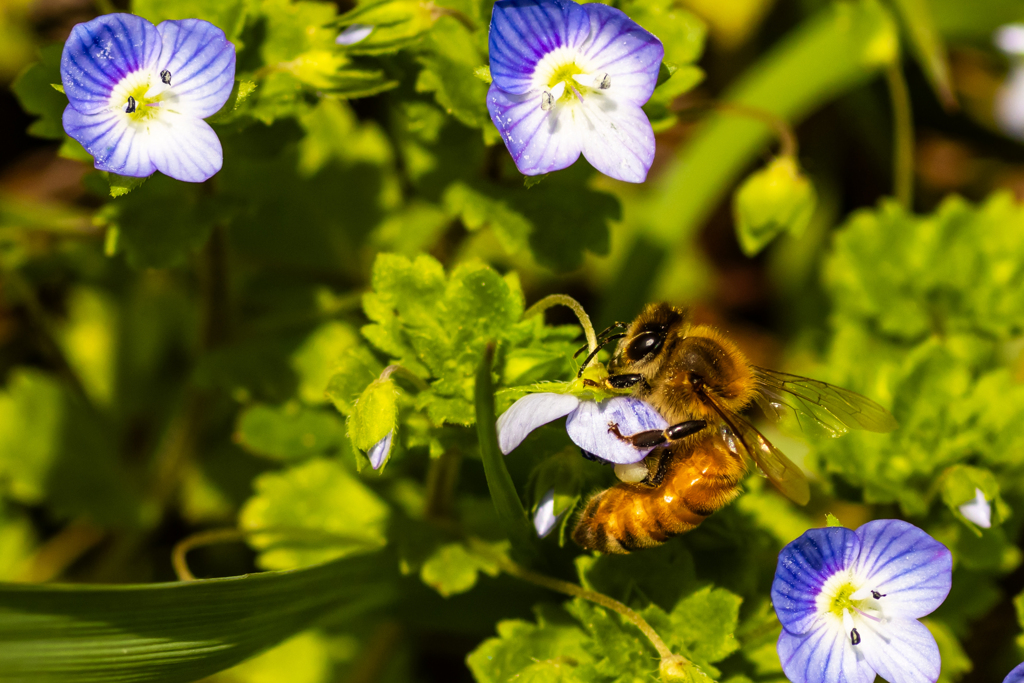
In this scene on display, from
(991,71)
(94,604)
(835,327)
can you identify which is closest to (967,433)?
(835,327)

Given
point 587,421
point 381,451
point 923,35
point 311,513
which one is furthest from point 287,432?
point 923,35

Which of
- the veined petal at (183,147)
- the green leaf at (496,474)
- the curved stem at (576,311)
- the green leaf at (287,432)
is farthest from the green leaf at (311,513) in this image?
the veined petal at (183,147)

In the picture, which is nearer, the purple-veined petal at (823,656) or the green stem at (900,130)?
the purple-veined petal at (823,656)

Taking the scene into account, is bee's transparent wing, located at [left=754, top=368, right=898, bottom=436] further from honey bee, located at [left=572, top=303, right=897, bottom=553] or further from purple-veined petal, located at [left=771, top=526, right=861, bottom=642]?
purple-veined petal, located at [left=771, top=526, right=861, bottom=642]

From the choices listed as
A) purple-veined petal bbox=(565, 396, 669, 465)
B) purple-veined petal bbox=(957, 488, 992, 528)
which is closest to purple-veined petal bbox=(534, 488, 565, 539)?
purple-veined petal bbox=(565, 396, 669, 465)

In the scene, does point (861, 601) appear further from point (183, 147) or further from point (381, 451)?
point (183, 147)

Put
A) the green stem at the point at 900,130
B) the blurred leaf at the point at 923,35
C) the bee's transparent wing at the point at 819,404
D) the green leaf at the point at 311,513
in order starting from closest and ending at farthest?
the bee's transparent wing at the point at 819,404, the green leaf at the point at 311,513, the blurred leaf at the point at 923,35, the green stem at the point at 900,130

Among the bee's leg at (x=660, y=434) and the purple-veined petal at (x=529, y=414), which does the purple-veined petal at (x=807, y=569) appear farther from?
the purple-veined petal at (x=529, y=414)

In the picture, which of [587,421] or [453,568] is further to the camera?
[453,568]
